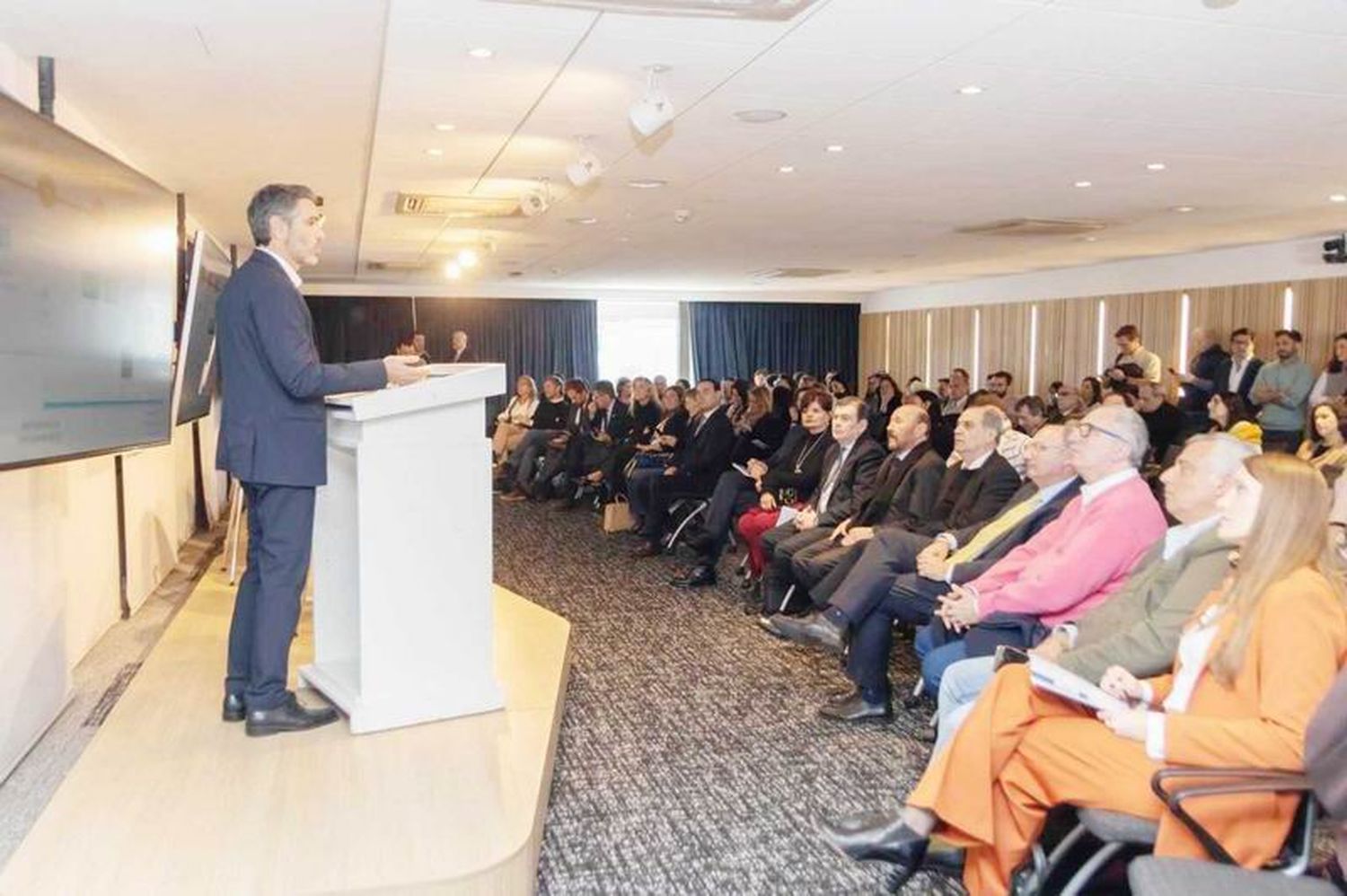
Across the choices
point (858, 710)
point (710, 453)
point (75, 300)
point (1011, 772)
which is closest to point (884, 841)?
point (1011, 772)

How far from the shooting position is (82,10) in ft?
11.8

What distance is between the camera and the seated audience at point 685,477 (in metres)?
7.09

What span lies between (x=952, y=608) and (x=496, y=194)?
210 inches

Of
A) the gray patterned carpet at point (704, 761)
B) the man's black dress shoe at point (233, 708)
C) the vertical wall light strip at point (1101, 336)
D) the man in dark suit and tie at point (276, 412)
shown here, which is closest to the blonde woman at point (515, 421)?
the gray patterned carpet at point (704, 761)

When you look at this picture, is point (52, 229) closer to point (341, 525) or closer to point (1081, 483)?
point (341, 525)

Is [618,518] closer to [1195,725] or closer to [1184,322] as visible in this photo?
[1195,725]

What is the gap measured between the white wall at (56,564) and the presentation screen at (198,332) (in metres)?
0.40

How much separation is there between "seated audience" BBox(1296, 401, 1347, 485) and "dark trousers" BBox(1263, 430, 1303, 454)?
1.35 metres

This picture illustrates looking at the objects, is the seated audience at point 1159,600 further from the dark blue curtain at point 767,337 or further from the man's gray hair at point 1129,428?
the dark blue curtain at point 767,337

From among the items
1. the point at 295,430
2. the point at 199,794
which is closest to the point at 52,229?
the point at 295,430

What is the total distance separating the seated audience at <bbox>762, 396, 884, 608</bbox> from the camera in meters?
5.19

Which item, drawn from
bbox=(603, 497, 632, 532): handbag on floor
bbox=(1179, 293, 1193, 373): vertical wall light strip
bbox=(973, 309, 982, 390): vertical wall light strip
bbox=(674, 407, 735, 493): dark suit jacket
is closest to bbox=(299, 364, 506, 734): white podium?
bbox=(674, 407, 735, 493): dark suit jacket

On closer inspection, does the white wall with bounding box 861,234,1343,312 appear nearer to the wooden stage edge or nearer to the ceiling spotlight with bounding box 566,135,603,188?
the ceiling spotlight with bounding box 566,135,603,188

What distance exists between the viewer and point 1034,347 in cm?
1420
